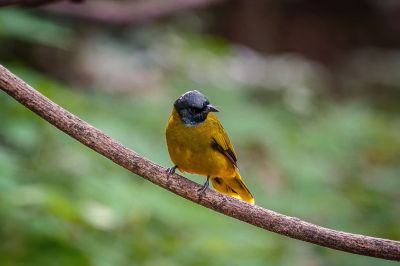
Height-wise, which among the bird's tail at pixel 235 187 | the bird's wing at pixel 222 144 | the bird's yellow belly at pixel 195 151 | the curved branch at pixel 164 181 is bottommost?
the curved branch at pixel 164 181

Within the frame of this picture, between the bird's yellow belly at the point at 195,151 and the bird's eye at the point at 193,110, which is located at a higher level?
the bird's eye at the point at 193,110

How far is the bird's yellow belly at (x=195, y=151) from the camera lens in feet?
11.1

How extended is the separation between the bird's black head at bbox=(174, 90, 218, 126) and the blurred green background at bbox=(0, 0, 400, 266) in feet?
2.54

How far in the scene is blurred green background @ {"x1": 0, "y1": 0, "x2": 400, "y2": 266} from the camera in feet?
13.6

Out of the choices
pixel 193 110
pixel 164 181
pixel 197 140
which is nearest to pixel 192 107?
pixel 193 110

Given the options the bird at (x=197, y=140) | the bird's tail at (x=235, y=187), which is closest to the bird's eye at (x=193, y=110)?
the bird at (x=197, y=140)

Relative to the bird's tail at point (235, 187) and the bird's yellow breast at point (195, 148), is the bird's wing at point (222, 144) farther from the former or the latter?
the bird's tail at point (235, 187)

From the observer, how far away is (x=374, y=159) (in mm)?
7031

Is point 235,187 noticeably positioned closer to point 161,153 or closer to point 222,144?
point 222,144

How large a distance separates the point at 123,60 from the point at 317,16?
4.39 meters

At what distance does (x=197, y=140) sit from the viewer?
3.45 meters

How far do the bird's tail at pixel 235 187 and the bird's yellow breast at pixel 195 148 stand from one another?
0.15 m

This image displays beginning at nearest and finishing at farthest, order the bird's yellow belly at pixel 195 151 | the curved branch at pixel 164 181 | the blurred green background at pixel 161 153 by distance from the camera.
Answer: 1. the curved branch at pixel 164 181
2. the bird's yellow belly at pixel 195 151
3. the blurred green background at pixel 161 153

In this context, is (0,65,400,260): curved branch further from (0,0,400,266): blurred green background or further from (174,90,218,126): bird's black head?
(0,0,400,266): blurred green background
